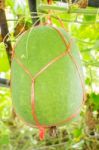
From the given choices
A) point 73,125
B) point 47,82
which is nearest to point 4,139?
point 73,125

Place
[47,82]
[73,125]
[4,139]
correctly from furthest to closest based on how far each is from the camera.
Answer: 1. [73,125]
2. [4,139]
3. [47,82]

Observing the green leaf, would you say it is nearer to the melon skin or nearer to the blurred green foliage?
the blurred green foliage

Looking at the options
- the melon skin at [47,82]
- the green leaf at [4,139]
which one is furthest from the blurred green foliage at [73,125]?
the melon skin at [47,82]

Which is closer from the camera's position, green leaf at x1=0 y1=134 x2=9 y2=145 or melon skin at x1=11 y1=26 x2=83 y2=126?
melon skin at x1=11 y1=26 x2=83 y2=126

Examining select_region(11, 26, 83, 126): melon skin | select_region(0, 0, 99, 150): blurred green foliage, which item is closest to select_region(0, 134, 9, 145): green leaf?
select_region(0, 0, 99, 150): blurred green foliage

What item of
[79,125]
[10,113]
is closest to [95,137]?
[79,125]

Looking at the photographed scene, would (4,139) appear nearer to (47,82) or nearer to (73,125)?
(73,125)

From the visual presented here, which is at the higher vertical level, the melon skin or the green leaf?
the melon skin

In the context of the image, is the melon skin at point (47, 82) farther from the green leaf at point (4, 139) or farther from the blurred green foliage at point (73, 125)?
the green leaf at point (4, 139)
